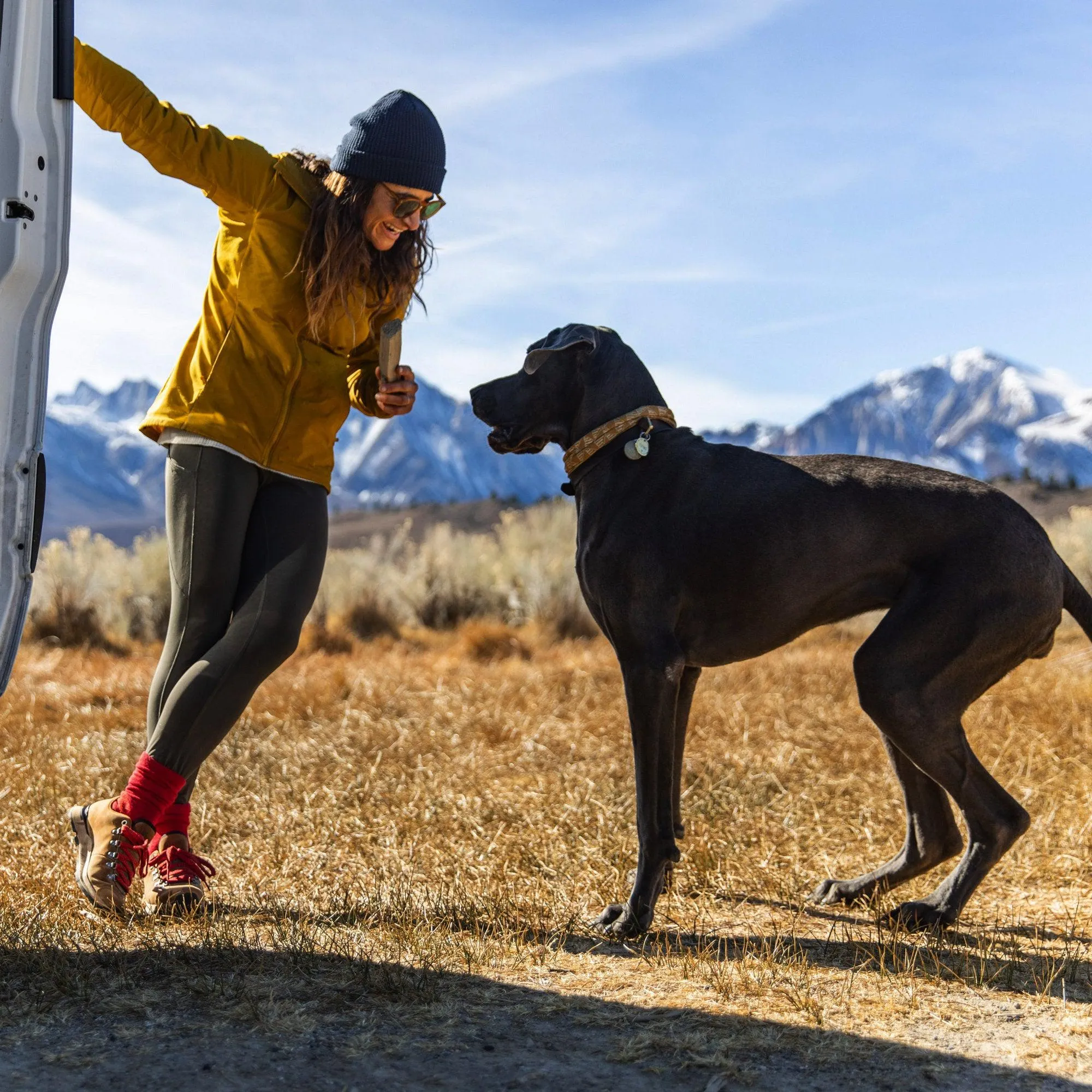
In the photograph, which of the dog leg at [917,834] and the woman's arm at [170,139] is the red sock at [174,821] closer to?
the woman's arm at [170,139]

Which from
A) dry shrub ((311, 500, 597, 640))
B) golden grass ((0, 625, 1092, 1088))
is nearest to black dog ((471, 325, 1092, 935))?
golden grass ((0, 625, 1092, 1088))

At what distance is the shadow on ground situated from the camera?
2211mm

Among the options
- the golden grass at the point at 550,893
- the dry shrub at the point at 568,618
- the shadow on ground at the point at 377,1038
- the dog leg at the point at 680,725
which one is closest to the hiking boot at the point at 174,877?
the golden grass at the point at 550,893

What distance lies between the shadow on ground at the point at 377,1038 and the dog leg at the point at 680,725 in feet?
2.94

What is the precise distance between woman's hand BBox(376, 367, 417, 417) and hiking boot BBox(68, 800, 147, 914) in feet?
4.71

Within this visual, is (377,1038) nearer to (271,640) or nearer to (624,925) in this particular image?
(624,925)

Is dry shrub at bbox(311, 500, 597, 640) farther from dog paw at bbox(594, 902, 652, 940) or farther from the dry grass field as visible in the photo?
dog paw at bbox(594, 902, 652, 940)

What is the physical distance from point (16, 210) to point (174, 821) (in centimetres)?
179

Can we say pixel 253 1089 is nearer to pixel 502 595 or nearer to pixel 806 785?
pixel 806 785

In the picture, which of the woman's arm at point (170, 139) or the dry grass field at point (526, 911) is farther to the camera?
the woman's arm at point (170, 139)

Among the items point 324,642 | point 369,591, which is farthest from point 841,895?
point 369,591

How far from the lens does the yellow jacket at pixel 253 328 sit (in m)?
3.28

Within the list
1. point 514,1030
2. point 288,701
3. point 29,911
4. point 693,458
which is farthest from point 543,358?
point 288,701

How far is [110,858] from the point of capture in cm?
319
